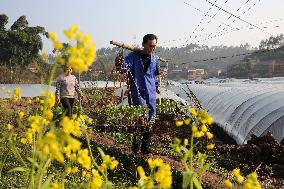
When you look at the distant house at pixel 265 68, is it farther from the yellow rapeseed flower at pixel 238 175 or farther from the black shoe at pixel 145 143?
the yellow rapeseed flower at pixel 238 175

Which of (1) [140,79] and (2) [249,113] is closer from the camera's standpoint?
(1) [140,79]

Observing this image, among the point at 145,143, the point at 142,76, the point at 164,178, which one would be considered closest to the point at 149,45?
the point at 142,76

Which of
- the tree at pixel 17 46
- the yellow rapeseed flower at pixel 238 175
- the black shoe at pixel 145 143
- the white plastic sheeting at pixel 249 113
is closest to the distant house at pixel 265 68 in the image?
the tree at pixel 17 46

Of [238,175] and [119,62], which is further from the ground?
[119,62]

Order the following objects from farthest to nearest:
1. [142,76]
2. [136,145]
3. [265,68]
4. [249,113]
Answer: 1. [265,68]
2. [249,113]
3. [142,76]
4. [136,145]

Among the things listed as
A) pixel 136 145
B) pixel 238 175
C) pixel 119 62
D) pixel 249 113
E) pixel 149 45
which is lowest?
pixel 136 145

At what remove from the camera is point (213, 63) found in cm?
9669

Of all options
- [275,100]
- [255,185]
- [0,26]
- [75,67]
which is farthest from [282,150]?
[0,26]

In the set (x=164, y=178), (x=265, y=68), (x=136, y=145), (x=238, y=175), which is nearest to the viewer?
(x=164, y=178)

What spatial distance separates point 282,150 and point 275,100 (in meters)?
2.74

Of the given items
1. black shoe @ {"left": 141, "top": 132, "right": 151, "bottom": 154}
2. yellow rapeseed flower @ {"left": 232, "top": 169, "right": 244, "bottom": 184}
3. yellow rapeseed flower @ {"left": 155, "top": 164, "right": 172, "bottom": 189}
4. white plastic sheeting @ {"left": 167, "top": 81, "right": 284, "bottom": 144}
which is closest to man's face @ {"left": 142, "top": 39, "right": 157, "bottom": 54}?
black shoe @ {"left": 141, "top": 132, "right": 151, "bottom": 154}

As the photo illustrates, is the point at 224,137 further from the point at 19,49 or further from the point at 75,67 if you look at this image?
the point at 19,49

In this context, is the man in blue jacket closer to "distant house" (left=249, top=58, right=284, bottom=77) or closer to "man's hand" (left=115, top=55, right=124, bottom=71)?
"man's hand" (left=115, top=55, right=124, bottom=71)

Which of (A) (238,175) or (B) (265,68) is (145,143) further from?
(B) (265,68)
